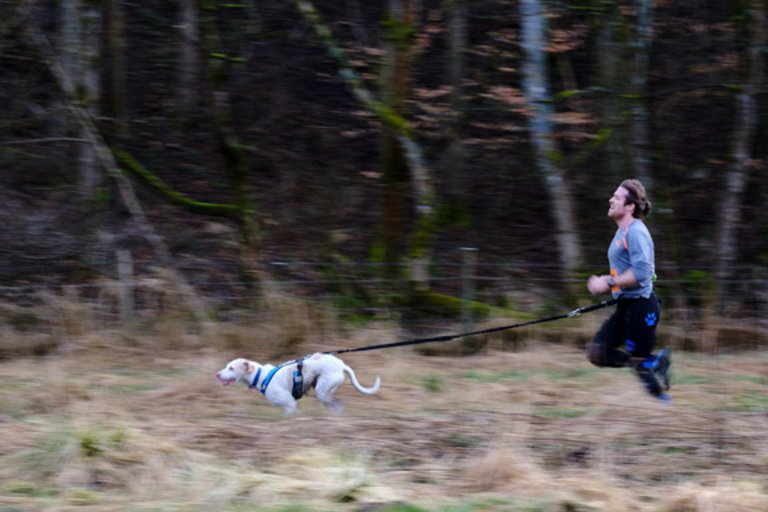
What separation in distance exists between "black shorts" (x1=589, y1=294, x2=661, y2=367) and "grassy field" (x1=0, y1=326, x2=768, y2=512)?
469 millimetres

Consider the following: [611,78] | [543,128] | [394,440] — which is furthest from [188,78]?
[394,440]

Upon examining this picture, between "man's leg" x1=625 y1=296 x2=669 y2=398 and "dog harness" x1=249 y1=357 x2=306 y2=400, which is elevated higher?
"man's leg" x1=625 y1=296 x2=669 y2=398

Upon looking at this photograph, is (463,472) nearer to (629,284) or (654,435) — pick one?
(654,435)

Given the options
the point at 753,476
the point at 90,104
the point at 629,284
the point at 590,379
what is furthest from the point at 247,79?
the point at 753,476

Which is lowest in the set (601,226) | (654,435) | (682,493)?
(601,226)

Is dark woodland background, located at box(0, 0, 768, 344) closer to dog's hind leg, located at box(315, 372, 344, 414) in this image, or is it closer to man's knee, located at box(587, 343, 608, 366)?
dog's hind leg, located at box(315, 372, 344, 414)

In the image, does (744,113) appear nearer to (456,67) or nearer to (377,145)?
(456,67)

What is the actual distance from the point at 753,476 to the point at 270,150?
604 inches

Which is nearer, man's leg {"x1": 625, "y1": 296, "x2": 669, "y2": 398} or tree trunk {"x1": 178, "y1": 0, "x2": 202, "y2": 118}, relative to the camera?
man's leg {"x1": 625, "y1": 296, "x2": 669, "y2": 398}

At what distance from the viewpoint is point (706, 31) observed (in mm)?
17328

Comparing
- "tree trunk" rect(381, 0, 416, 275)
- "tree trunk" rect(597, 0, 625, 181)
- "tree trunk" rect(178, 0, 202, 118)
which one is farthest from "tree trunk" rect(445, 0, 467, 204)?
"tree trunk" rect(178, 0, 202, 118)

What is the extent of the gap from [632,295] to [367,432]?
7.59ft

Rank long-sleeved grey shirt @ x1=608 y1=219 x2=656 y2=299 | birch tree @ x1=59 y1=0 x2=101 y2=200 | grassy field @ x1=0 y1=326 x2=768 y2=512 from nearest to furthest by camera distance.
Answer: grassy field @ x1=0 y1=326 x2=768 y2=512
long-sleeved grey shirt @ x1=608 y1=219 x2=656 y2=299
birch tree @ x1=59 y1=0 x2=101 y2=200

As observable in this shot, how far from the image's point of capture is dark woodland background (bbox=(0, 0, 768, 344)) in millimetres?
12734
